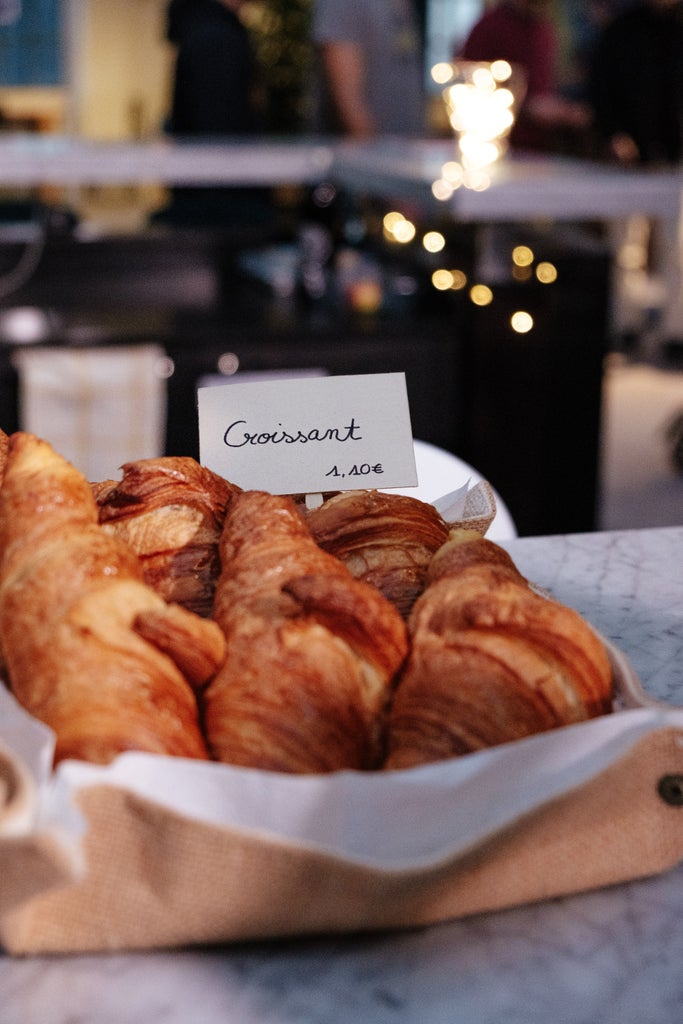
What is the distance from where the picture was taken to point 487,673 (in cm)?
58

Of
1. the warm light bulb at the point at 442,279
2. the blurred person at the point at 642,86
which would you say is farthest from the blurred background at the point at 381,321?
the blurred person at the point at 642,86

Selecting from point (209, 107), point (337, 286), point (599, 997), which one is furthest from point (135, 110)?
point (599, 997)

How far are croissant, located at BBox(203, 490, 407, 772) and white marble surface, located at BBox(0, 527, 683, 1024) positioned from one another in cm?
10

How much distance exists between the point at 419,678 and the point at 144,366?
89.6 inches

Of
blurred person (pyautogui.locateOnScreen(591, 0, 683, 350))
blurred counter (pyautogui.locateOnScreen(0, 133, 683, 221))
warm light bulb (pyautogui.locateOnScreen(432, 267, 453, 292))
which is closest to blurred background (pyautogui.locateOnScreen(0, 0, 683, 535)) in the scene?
warm light bulb (pyautogui.locateOnScreen(432, 267, 453, 292))

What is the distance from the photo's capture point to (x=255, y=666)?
59cm

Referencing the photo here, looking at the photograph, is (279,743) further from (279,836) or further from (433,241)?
(433,241)

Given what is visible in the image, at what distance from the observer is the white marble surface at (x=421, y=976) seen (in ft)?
1.68

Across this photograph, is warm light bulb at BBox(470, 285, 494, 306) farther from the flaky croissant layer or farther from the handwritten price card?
the flaky croissant layer

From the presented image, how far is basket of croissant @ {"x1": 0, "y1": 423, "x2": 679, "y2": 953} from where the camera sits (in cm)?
51

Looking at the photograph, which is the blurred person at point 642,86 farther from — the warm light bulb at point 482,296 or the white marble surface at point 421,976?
the white marble surface at point 421,976

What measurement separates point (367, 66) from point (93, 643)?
12.4 ft

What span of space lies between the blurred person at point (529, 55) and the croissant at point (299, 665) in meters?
5.20

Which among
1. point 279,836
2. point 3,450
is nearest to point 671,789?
point 279,836
